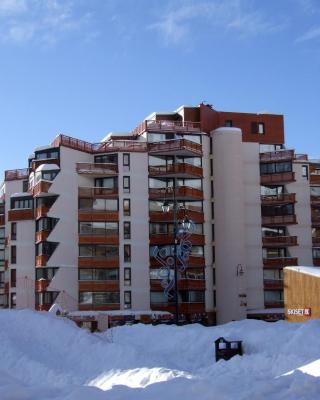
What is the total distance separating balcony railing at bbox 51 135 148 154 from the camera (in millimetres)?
68188

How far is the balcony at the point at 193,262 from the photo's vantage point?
6825 centimetres

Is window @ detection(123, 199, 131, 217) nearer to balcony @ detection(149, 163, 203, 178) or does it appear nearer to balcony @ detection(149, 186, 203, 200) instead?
balcony @ detection(149, 186, 203, 200)

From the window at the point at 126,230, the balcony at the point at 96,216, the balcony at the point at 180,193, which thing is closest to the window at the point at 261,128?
the balcony at the point at 180,193

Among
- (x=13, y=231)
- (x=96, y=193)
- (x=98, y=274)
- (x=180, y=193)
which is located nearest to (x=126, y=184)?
(x=96, y=193)

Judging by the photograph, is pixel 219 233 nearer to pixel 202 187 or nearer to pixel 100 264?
pixel 202 187

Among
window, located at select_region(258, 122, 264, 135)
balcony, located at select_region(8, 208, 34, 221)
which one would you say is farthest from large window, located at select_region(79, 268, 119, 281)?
window, located at select_region(258, 122, 264, 135)

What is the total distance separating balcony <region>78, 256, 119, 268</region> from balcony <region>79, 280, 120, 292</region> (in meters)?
1.60

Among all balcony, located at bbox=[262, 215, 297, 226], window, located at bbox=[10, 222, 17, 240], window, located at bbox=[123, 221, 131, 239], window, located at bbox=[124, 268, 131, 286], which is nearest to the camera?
window, located at bbox=[124, 268, 131, 286]

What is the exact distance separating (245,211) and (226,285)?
8.43 metres

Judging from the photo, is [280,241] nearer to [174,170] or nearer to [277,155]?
[277,155]

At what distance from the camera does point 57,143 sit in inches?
2685

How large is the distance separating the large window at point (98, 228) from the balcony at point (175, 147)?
8.31m

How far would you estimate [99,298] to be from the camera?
65.9m

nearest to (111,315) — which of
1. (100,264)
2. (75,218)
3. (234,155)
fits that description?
(100,264)
